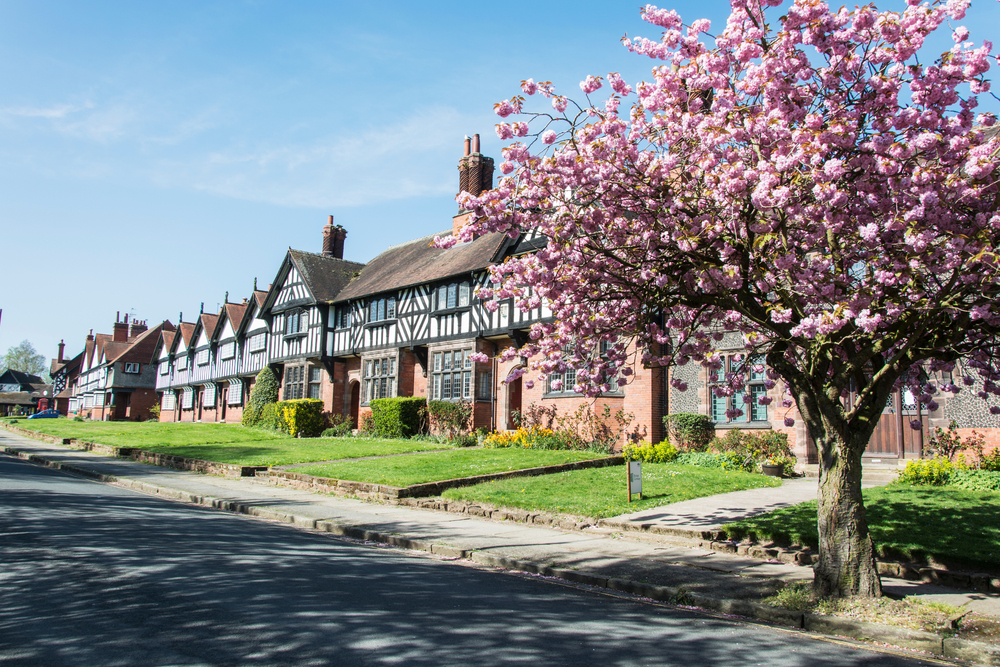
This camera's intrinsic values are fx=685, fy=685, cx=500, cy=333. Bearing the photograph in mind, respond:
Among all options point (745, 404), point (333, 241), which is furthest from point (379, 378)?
point (745, 404)

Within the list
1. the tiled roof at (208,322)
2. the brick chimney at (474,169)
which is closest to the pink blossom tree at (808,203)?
the brick chimney at (474,169)

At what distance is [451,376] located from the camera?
27.1 m

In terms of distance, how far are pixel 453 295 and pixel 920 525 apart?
64.1 ft

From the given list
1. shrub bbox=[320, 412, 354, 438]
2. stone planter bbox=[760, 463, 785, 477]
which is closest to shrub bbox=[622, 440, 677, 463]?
stone planter bbox=[760, 463, 785, 477]

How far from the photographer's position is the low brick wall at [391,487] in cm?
1466

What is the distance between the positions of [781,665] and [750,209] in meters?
4.57

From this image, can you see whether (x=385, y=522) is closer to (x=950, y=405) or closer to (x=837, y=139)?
(x=837, y=139)

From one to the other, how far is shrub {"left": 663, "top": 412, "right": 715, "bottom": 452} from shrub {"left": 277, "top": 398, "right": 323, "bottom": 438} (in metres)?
18.1

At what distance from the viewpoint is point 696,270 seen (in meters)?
7.91

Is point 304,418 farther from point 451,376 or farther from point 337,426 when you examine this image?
point 451,376

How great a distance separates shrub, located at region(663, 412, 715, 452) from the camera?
19.9 metres

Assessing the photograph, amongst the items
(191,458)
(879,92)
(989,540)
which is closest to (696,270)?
(879,92)

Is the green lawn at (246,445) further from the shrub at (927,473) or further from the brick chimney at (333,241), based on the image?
the shrub at (927,473)

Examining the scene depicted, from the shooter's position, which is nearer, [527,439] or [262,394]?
[527,439]
